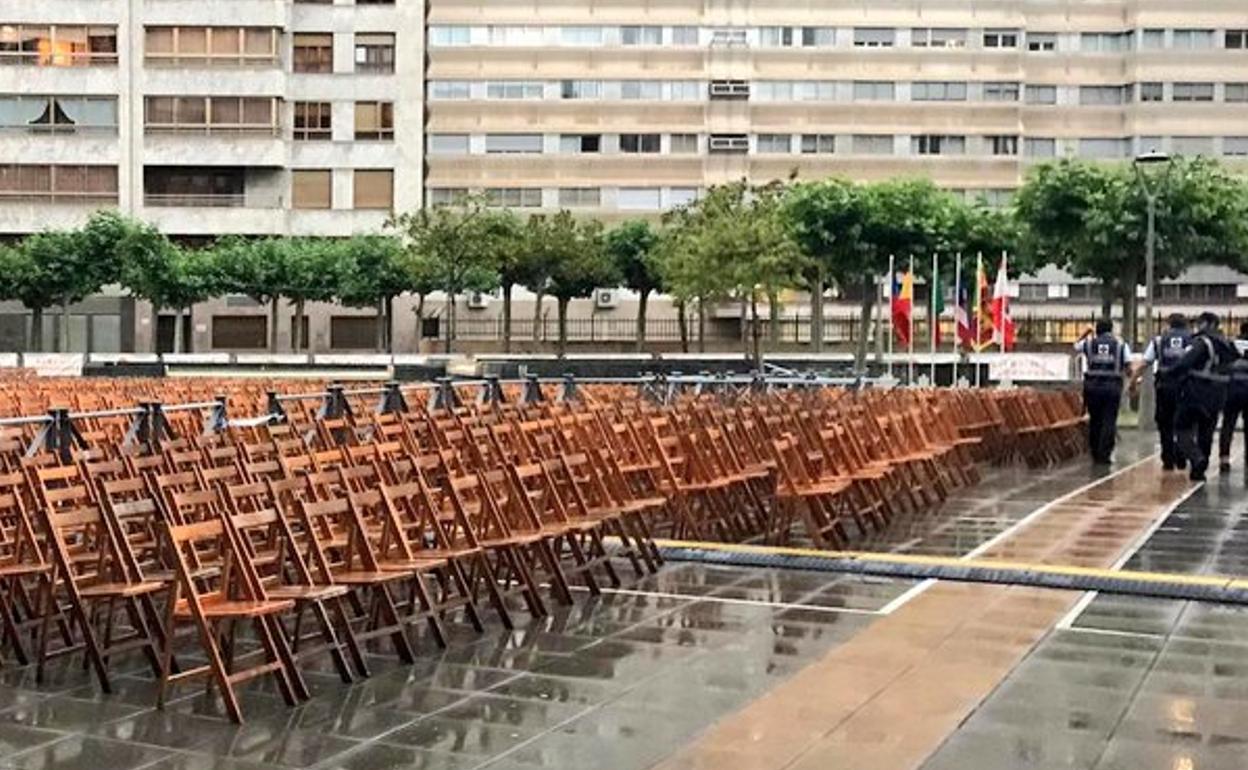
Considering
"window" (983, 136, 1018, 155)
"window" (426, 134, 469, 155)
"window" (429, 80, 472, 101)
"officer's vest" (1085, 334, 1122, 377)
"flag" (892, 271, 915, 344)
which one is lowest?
"officer's vest" (1085, 334, 1122, 377)

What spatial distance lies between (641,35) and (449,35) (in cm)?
728

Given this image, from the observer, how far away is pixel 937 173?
60.5 m

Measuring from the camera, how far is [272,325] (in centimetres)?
5547

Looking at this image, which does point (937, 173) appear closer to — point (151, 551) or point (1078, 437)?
point (1078, 437)

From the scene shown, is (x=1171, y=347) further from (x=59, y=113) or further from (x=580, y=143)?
(x=59, y=113)

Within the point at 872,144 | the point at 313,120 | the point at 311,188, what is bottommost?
the point at 311,188

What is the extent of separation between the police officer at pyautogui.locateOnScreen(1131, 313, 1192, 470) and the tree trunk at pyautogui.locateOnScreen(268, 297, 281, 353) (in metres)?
38.1

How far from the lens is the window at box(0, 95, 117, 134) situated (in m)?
57.2

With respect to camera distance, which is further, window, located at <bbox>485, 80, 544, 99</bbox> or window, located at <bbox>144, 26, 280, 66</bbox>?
window, located at <bbox>485, 80, 544, 99</bbox>

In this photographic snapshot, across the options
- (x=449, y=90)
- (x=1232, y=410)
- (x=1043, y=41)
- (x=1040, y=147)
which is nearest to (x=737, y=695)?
(x=1232, y=410)

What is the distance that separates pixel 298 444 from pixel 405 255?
39.1 m

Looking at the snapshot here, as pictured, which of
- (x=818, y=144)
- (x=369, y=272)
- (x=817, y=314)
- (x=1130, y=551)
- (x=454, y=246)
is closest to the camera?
(x=1130, y=551)

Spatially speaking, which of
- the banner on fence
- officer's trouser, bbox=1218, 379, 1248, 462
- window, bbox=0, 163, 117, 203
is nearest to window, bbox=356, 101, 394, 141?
window, bbox=0, 163, 117, 203

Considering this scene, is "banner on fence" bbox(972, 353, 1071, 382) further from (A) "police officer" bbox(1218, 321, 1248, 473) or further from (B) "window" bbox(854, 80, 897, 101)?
(B) "window" bbox(854, 80, 897, 101)
